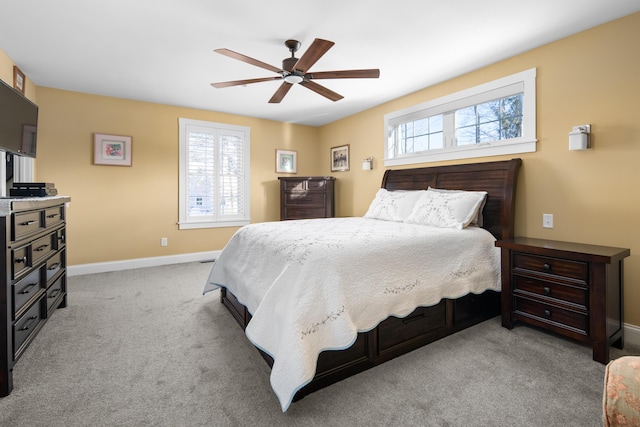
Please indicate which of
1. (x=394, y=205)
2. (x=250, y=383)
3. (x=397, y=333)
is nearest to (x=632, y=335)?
(x=397, y=333)

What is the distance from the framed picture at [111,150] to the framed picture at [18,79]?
2.99 feet

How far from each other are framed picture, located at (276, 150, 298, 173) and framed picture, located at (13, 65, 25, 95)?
3429mm

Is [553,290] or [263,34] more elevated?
[263,34]

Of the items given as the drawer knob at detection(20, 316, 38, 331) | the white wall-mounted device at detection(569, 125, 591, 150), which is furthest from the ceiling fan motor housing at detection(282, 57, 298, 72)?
the drawer knob at detection(20, 316, 38, 331)

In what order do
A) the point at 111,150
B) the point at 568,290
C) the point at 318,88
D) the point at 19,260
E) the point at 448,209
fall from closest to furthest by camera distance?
the point at 19,260 → the point at 568,290 → the point at 448,209 → the point at 318,88 → the point at 111,150

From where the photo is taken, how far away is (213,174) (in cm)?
512

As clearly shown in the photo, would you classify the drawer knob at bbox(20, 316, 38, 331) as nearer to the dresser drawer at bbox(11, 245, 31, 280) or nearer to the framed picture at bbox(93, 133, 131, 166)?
the dresser drawer at bbox(11, 245, 31, 280)

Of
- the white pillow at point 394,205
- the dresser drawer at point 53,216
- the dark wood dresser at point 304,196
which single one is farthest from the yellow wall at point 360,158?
the dresser drawer at point 53,216

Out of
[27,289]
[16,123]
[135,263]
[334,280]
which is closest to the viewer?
[334,280]

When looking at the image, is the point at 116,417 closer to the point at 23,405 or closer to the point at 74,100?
the point at 23,405

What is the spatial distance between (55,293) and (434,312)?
3272mm

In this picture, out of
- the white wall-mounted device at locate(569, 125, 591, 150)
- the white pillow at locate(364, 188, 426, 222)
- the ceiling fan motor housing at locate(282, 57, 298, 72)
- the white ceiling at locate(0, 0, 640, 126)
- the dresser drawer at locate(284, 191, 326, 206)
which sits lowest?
the white pillow at locate(364, 188, 426, 222)

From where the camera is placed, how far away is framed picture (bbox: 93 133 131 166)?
13.9ft

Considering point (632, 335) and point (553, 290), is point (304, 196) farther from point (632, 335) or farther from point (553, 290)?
point (632, 335)
